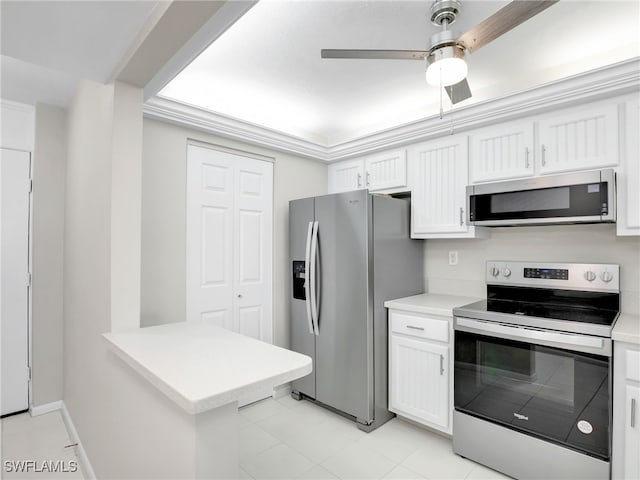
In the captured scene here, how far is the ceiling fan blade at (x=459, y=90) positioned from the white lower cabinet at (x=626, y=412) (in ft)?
4.78

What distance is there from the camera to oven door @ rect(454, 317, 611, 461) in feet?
5.65

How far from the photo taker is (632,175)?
1896 mm

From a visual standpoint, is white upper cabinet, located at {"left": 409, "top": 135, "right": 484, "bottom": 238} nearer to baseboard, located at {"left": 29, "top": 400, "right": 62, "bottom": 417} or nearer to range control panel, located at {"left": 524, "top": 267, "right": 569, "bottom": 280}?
range control panel, located at {"left": 524, "top": 267, "right": 569, "bottom": 280}

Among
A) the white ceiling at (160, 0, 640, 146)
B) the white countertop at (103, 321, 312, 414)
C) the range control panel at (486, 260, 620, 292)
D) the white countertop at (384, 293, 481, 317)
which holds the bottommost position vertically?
the white countertop at (384, 293, 481, 317)

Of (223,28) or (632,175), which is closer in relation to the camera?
(223,28)

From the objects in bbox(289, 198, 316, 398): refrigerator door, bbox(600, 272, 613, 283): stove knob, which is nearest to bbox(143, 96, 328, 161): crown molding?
bbox(289, 198, 316, 398): refrigerator door

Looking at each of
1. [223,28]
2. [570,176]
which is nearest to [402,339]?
[570,176]

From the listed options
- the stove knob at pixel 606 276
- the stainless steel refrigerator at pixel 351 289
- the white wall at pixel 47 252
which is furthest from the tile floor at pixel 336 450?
the white wall at pixel 47 252

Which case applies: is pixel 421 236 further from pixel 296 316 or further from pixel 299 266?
pixel 296 316

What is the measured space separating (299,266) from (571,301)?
1.96 m

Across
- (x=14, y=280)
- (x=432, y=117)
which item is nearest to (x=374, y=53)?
(x=432, y=117)

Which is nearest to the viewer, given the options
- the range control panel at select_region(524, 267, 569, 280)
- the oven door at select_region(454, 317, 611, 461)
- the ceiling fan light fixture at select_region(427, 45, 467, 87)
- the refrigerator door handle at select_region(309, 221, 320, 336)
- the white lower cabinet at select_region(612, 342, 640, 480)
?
the ceiling fan light fixture at select_region(427, 45, 467, 87)

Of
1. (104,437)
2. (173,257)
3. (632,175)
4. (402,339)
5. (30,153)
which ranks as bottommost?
(104,437)

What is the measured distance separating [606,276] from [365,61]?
6.51 ft
